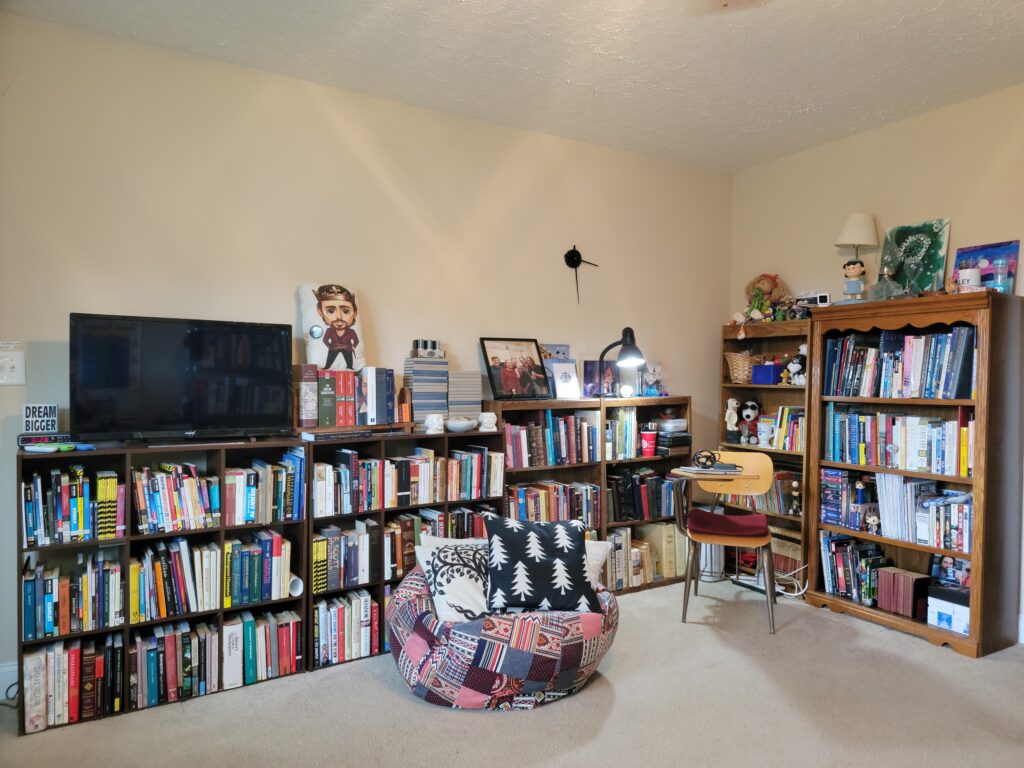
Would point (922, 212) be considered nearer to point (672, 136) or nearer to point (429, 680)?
point (672, 136)

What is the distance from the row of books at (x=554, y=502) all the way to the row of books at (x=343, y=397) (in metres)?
0.84

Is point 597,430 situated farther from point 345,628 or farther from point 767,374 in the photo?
point 345,628

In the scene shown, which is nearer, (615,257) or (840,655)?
(840,655)

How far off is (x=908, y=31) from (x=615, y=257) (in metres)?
1.91

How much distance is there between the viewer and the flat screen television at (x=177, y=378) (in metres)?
2.60

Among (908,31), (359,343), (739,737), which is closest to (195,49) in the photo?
(359,343)

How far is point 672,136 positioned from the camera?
404 centimetres

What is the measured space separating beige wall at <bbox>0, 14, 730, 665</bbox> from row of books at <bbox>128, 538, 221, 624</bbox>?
0.59 m

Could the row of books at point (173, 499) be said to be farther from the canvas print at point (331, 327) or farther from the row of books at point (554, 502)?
the row of books at point (554, 502)

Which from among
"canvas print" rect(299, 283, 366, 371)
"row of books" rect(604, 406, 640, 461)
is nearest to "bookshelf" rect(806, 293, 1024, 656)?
"row of books" rect(604, 406, 640, 461)

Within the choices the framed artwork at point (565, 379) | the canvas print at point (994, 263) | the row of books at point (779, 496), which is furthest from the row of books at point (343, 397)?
the canvas print at point (994, 263)

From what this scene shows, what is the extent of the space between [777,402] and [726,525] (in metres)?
1.20

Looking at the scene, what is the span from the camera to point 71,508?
2482 millimetres

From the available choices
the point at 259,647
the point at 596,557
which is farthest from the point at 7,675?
the point at 596,557
